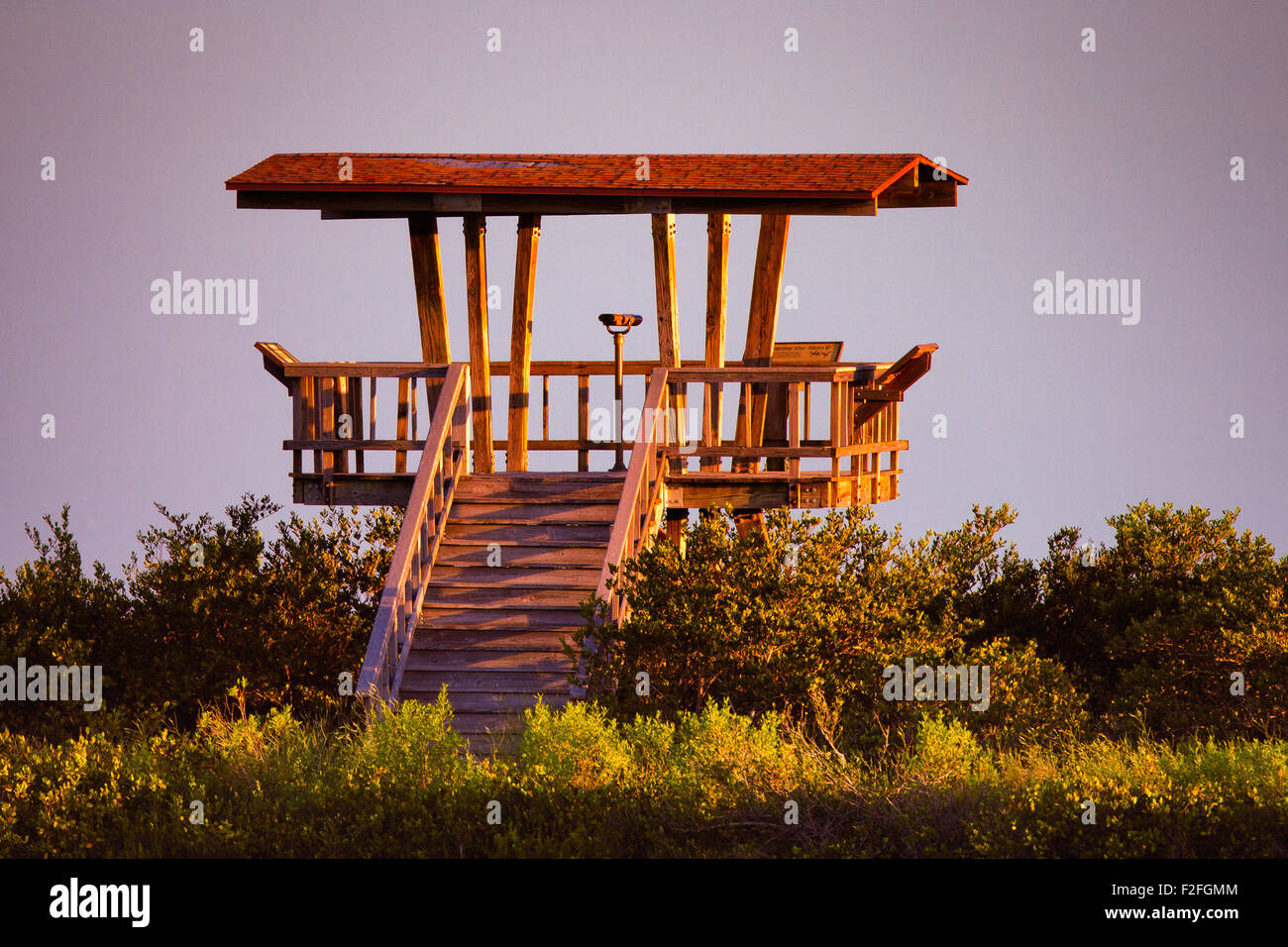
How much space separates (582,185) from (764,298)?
8.36 feet

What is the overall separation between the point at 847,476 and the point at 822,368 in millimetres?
1227

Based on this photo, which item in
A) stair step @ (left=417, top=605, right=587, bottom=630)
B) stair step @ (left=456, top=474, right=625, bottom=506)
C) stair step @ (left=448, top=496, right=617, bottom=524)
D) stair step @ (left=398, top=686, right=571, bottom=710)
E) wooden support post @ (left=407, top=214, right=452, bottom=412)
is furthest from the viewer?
wooden support post @ (left=407, top=214, right=452, bottom=412)

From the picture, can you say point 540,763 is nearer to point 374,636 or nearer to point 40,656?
point 374,636

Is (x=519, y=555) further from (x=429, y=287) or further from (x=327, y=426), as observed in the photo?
(x=429, y=287)

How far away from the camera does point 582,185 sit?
17.4 m

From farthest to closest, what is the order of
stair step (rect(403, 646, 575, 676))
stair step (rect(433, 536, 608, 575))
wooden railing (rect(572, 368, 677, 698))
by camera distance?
stair step (rect(433, 536, 608, 575)) < stair step (rect(403, 646, 575, 676)) < wooden railing (rect(572, 368, 677, 698))

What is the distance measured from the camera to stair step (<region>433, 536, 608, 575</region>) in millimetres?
15694

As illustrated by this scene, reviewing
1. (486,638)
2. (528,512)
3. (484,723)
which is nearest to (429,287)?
(528,512)

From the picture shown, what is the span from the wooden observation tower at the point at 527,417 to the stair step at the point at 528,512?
0.09 feet

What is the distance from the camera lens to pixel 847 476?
1698cm

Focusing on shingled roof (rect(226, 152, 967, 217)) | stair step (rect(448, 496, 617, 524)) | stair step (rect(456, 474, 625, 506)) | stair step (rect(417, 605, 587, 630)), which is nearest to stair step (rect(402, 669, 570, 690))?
stair step (rect(417, 605, 587, 630))

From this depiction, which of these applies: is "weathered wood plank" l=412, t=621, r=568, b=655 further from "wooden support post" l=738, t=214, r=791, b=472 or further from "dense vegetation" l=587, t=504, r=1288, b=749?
"wooden support post" l=738, t=214, r=791, b=472

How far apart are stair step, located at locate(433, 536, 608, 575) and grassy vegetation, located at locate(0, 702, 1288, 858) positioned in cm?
294

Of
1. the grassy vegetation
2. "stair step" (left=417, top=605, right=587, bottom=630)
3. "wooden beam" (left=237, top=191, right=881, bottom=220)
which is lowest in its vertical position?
the grassy vegetation
